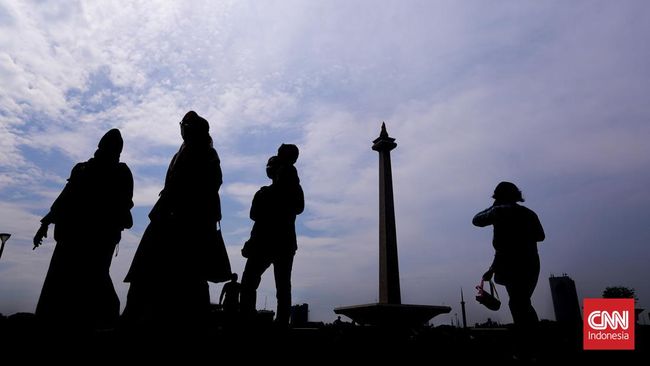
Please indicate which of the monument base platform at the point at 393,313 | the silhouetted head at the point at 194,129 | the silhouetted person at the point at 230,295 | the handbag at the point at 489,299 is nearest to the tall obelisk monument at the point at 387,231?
the monument base platform at the point at 393,313

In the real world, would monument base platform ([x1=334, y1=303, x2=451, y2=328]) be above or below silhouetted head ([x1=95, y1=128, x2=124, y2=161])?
below

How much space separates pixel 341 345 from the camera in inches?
123

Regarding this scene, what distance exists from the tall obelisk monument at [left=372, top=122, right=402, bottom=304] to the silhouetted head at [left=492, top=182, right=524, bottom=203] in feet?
36.7

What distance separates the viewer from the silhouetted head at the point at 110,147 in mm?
4035

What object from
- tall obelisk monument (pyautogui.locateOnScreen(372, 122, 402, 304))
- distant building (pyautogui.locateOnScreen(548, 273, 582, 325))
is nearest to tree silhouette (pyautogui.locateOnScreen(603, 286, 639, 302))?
distant building (pyautogui.locateOnScreen(548, 273, 582, 325))

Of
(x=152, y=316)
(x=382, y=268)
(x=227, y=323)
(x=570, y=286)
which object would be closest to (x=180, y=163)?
(x=152, y=316)

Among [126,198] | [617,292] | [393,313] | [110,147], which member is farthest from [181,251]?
[617,292]

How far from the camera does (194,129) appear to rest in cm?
325

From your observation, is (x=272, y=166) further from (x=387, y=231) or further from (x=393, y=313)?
(x=387, y=231)

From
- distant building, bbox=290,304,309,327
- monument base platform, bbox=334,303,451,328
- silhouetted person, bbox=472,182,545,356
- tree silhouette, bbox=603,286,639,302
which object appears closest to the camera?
silhouetted person, bbox=472,182,545,356

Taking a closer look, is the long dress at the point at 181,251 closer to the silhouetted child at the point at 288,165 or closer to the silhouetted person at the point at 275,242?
the silhouetted person at the point at 275,242

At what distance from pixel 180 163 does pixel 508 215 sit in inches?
146

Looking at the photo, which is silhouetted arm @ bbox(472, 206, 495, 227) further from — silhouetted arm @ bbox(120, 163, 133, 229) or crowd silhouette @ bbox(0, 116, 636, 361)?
silhouetted arm @ bbox(120, 163, 133, 229)

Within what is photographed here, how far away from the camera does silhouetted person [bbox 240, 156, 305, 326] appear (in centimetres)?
428
